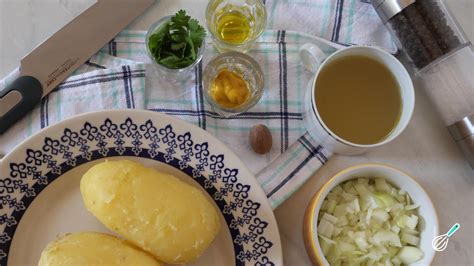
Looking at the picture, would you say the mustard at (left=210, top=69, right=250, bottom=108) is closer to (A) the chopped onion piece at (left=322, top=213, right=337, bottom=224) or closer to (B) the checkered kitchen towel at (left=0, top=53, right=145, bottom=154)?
(B) the checkered kitchen towel at (left=0, top=53, right=145, bottom=154)

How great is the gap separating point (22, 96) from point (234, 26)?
440 mm

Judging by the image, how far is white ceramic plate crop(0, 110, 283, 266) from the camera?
35.7 inches

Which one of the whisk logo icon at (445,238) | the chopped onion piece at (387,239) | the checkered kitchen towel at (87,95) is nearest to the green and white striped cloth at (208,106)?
the checkered kitchen towel at (87,95)

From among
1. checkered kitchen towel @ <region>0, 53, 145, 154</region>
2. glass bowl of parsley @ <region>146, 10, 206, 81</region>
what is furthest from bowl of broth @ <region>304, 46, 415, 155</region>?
checkered kitchen towel @ <region>0, 53, 145, 154</region>

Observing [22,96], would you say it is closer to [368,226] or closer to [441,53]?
[368,226]

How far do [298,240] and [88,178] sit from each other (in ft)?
1.40

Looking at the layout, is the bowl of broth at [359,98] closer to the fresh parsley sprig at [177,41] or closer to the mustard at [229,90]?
the mustard at [229,90]

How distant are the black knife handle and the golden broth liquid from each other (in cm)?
54

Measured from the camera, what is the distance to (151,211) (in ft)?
2.71

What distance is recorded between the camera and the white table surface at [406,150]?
1022mm

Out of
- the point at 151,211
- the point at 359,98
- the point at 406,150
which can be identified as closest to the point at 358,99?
the point at 359,98

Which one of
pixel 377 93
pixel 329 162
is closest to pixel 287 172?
pixel 329 162

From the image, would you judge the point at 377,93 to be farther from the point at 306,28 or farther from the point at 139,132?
the point at 139,132

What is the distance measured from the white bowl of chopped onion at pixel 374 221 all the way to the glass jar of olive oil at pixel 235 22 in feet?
1.10
